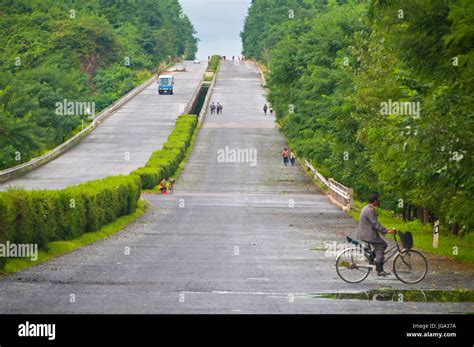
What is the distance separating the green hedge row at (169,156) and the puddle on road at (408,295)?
39.2 m

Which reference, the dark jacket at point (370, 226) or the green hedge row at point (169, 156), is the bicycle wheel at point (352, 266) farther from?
the green hedge row at point (169, 156)

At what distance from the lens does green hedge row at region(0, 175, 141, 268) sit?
82.7 ft

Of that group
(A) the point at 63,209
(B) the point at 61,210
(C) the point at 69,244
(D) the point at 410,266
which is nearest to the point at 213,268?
(D) the point at 410,266

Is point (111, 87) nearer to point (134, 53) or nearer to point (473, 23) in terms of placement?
point (134, 53)

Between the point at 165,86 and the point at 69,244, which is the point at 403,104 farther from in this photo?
the point at 165,86

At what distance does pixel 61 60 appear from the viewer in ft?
402

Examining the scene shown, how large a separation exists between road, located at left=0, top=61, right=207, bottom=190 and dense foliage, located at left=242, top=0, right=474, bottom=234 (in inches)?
515

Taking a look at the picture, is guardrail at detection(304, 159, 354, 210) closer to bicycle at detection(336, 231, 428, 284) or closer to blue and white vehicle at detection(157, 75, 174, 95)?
bicycle at detection(336, 231, 428, 284)

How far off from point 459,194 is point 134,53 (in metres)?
137

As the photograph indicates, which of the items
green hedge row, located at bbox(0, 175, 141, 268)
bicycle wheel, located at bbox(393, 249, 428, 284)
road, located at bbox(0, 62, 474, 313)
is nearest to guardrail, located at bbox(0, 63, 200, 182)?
road, located at bbox(0, 62, 474, 313)

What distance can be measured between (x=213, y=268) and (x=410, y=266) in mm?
4829

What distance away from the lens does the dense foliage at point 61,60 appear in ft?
250

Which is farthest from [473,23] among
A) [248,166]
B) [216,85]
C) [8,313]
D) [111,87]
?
[216,85]
